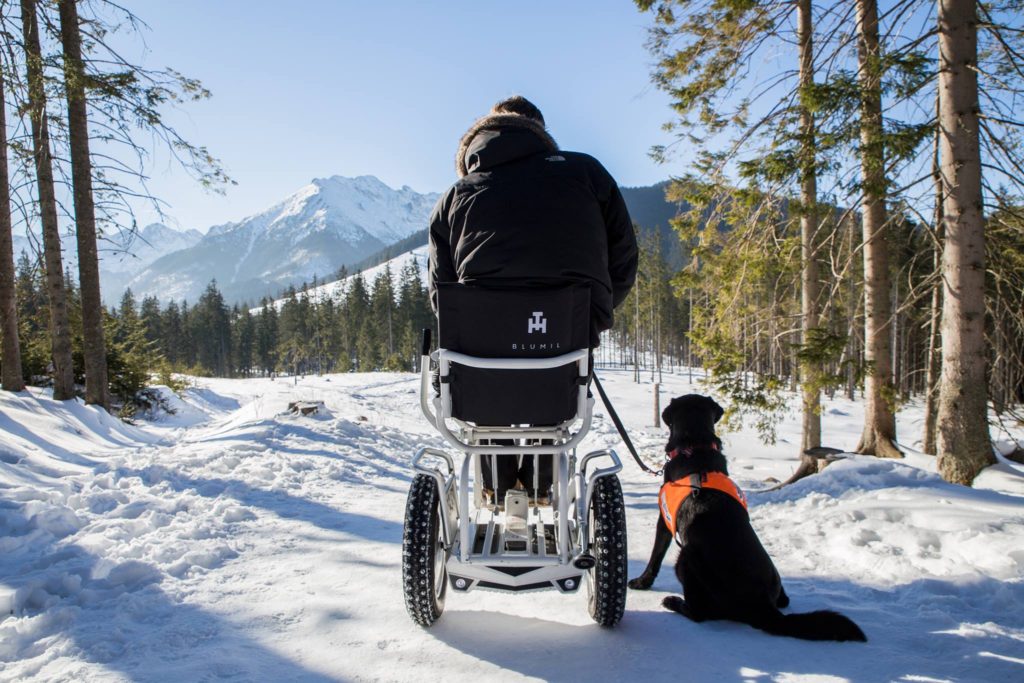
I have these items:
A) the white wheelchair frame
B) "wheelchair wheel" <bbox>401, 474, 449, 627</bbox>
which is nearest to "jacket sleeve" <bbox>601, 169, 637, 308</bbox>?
the white wheelchair frame

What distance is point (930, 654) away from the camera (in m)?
2.27

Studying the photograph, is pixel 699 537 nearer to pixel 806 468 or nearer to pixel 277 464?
pixel 277 464

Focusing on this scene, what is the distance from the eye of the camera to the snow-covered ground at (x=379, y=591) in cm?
218

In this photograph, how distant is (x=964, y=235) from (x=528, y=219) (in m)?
4.82

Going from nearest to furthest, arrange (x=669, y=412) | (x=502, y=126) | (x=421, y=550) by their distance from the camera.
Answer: (x=421, y=550), (x=502, y=126), (x=669, y=412)

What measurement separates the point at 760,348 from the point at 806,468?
1.81 metres

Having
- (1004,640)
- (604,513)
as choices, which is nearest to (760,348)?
(1004,640)

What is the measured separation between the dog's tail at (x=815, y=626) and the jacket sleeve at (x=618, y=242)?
164cm

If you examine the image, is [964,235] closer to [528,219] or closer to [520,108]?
[520,108]

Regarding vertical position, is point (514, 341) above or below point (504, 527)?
above

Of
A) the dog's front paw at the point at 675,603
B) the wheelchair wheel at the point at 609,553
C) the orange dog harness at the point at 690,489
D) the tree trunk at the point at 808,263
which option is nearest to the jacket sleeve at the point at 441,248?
the wheelchair wheel at the point at 609,553

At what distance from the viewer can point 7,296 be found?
813 centimetres

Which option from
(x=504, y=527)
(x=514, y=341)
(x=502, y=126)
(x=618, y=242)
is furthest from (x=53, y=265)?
(x=618, y=242)

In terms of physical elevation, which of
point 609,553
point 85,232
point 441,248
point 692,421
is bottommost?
point 609,553
